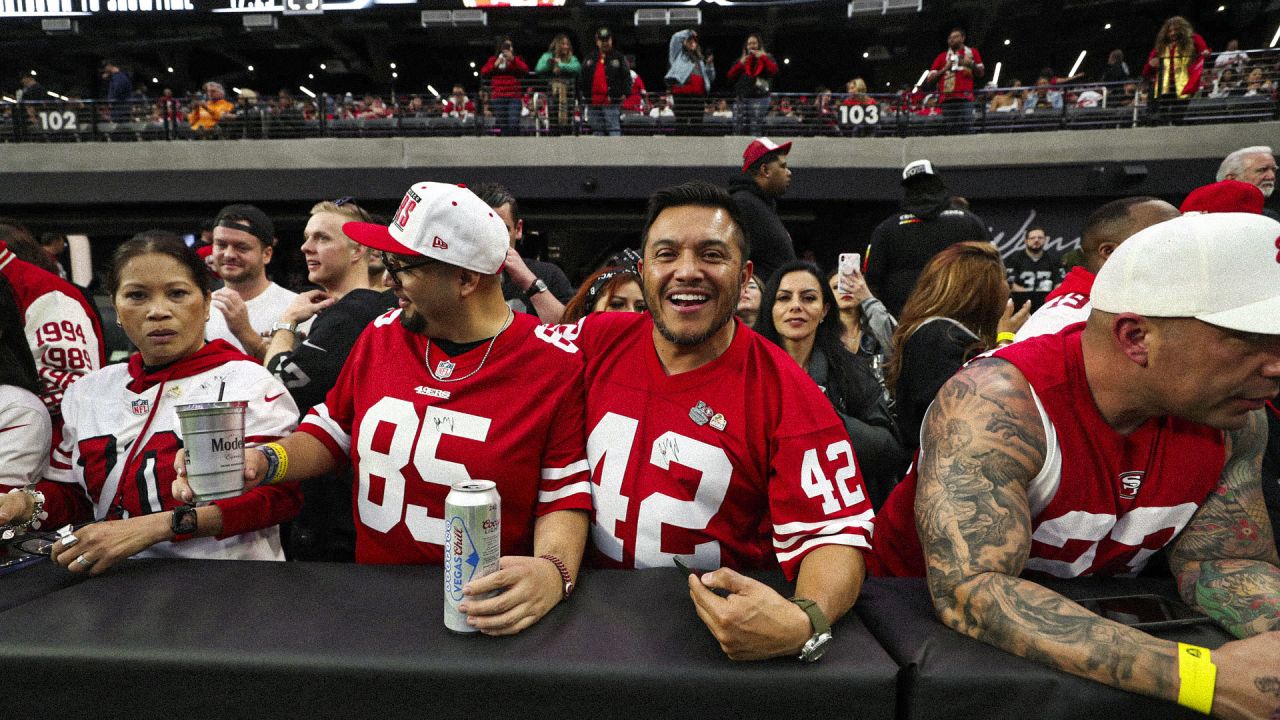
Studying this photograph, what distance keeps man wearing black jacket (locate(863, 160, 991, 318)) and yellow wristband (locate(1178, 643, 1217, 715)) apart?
322cm

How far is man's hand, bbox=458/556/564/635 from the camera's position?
3.82 feet

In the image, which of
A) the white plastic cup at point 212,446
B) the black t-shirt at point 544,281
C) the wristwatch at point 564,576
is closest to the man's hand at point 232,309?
the black t-shirt at point 544,281

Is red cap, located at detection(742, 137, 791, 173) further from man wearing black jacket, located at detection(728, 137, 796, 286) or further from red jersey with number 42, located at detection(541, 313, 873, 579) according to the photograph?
red jersey with number 42, located at detection(541, 313, 873, 579)

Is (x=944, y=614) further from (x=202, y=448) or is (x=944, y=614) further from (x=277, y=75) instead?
(x=277, y=75)

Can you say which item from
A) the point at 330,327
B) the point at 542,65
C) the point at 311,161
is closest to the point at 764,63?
the point at 542,65

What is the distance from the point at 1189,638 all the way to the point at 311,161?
13926 millimetres

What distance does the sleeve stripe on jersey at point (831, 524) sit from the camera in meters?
1.49

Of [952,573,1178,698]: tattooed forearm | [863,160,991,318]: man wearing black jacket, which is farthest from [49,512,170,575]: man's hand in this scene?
[863,160,991,318]: man wearing black jacket

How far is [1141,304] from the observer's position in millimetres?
1295

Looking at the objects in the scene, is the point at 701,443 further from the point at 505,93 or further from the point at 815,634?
the point at 505,93

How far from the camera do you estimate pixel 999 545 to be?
4.22 ft

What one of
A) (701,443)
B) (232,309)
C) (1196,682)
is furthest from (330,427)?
(1196,682)

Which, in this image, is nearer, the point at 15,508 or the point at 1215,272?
the point at 1215,272

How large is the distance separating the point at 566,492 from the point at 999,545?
0.98 m
